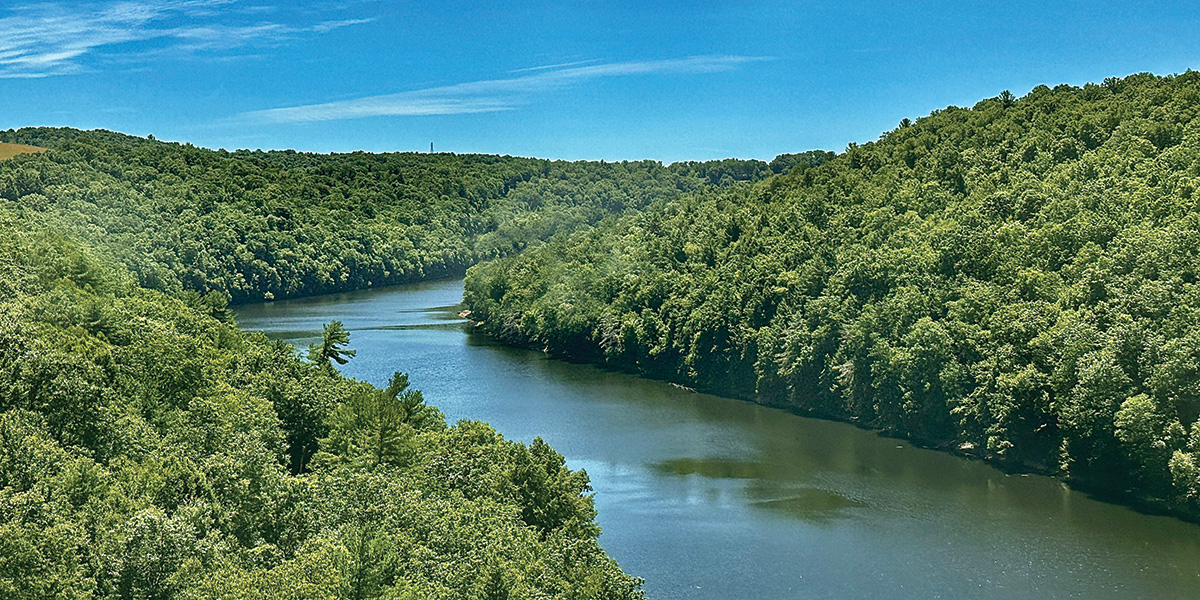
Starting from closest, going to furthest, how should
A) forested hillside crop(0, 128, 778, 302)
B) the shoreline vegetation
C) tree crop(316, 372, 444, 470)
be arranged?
the shoreline vegetation, tree crop(316, 372, 444, 470), forested hillside crop(0, 128, 778, 302)

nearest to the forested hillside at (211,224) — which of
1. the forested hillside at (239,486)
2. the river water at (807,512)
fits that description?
the river water at (807,512)

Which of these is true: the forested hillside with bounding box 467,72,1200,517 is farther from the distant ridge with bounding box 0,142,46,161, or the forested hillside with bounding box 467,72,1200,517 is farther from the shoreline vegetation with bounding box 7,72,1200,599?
the distant ridge with bounding box 0,142,46,161

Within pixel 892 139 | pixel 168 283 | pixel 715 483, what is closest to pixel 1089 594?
pixel 715 483

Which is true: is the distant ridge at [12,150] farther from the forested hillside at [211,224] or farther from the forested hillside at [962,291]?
the forested hillside at [962,291]

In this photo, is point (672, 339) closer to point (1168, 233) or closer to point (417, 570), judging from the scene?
point (1168, 233)

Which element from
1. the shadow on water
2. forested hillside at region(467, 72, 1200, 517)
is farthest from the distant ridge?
the shadow on water

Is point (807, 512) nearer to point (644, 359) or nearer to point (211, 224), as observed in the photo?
point (644, 359)
